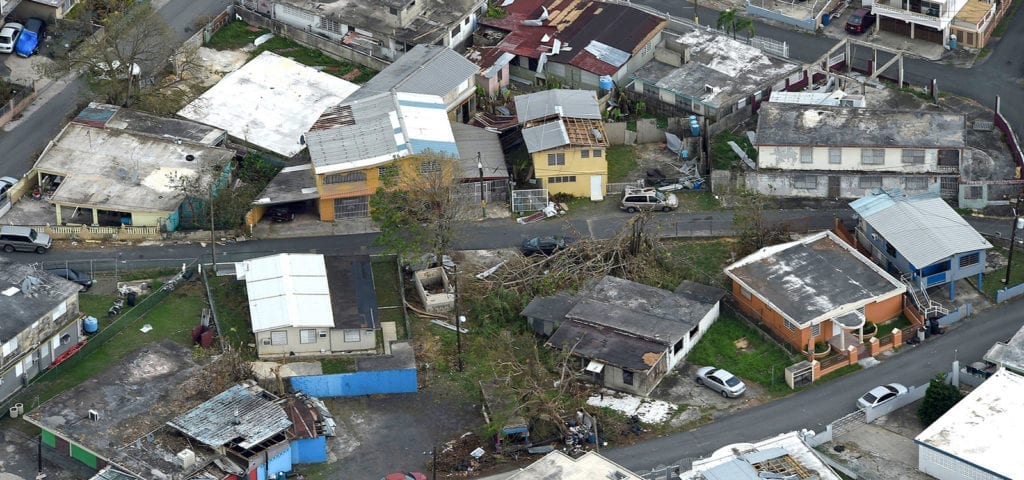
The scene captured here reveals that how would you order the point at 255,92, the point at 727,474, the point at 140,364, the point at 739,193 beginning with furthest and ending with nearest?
the point at 255,92, the point at 739,193, the point at 140,364, the point at 727,474

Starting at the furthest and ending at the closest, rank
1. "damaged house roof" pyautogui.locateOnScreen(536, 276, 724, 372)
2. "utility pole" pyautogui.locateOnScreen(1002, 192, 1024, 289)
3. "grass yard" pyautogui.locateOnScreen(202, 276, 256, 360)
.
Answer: "utility pole" pyautogui.locateOnScreen(1002, 192, 1024, 289)
"grass yard" pyautogui.locateOnScreen(202, 276, 256, 360)
"damaged house roof" pyautogui.locateOnScreen(536, 276, 724, 372)

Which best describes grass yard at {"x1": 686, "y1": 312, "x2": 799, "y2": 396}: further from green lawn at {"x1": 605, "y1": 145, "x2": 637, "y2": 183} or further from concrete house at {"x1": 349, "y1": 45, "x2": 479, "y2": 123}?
concrete house at {"x1": 349, "y1": 45, "x2": 479, "y2": 123}

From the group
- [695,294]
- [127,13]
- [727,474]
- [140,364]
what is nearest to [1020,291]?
[695,294]

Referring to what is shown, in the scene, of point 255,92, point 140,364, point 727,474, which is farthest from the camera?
point 255,92

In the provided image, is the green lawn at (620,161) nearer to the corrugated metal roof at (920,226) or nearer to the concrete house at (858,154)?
→ the concrete house at (858,154)

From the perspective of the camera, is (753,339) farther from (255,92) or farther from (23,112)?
(23,112)

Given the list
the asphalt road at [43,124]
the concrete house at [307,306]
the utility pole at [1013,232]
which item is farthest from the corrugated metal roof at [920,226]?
the asphalt road at [43,124]

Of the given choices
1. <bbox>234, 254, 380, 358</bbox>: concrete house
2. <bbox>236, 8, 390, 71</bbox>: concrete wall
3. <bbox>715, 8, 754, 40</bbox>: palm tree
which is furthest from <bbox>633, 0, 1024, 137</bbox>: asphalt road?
<bbox>234, 254, 380, 358</bbox>: concrete house
